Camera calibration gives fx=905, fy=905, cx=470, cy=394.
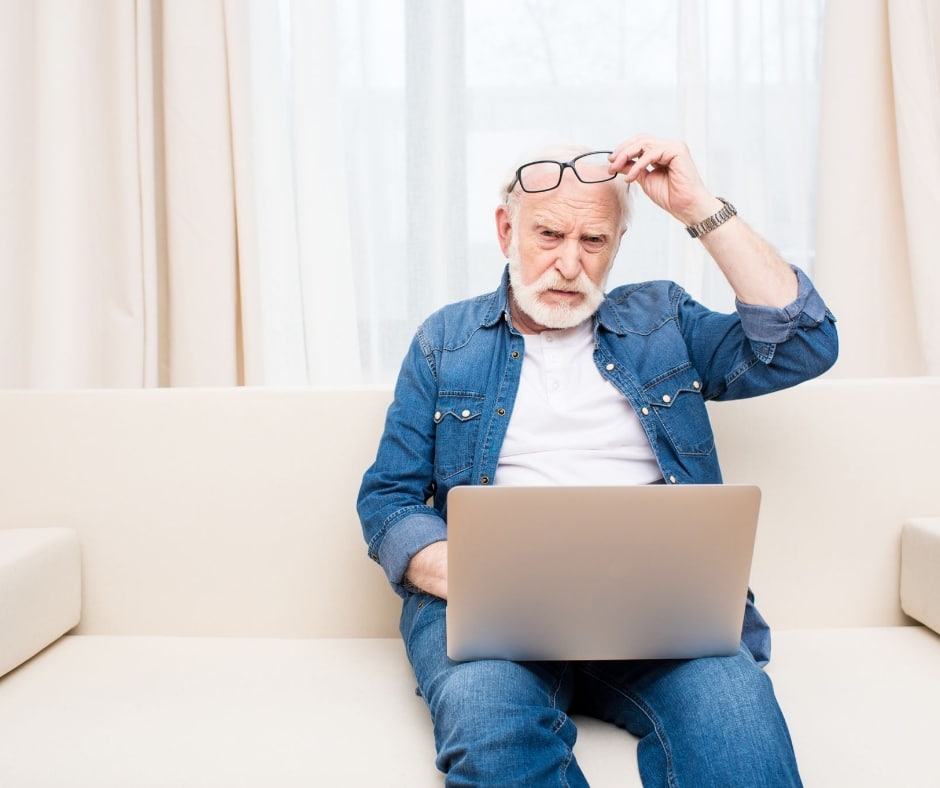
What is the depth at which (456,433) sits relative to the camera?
1413 millimetres

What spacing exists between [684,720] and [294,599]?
0.73 meters

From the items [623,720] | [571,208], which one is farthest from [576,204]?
[623,720]

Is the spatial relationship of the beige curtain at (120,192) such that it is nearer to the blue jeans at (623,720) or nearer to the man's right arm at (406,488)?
the man's right arm at (406,488)

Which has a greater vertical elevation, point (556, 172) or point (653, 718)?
point (556, 172)

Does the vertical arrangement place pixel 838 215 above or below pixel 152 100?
below

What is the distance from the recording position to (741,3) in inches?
85.3

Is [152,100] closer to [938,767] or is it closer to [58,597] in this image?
[58,597]

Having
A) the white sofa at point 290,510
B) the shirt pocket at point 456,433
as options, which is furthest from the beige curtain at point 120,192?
the shirt pocket at point 456,433

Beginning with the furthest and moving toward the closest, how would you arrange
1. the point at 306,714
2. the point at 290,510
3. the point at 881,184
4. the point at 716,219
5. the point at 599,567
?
1. the point at 881,184
2. the point at 290,510
3. the point at 716,219
4. the point at 306,714
5. the point at 599,567

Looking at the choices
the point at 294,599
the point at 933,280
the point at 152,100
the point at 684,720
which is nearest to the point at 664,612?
the point at 684,720

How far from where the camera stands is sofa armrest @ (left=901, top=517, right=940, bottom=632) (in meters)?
1.45

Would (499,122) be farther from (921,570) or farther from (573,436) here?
(921,570)

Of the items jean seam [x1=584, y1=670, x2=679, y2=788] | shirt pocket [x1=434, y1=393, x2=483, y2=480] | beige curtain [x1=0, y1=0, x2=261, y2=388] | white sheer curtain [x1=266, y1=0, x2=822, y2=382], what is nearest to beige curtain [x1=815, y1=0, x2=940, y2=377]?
white sheer curtain [x1=266, y1=0, x2=822, y2=382]

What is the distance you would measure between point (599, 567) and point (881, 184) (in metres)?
1.53
